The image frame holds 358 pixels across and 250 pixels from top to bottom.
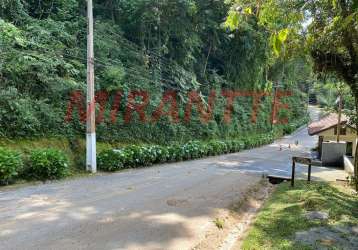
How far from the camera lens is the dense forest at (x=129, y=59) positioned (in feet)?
42.5

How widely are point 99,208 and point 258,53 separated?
26167mm

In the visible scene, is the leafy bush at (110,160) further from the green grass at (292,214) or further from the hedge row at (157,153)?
the green grass at (292,214)

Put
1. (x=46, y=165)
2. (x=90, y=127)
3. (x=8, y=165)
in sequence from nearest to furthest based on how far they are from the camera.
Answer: (x=8, y=165) < (x=46, y=165) < (x=90, y=127)

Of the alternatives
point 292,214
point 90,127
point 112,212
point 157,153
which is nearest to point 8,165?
point 90,127

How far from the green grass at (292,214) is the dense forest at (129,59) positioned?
9.31ft

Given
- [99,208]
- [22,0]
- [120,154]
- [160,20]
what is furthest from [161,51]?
[99,208]

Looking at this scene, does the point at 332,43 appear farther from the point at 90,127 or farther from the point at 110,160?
the point at 110,160

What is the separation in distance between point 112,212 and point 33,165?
15.7ft

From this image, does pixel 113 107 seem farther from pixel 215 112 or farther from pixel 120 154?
pixel 215 112

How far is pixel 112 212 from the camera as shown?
7.69 m

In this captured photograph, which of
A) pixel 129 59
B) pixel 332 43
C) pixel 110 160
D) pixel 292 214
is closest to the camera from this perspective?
pixel 292 214

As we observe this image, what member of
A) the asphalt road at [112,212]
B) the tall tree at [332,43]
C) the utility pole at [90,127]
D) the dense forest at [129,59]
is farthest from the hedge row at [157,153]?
the tall tree at [332,43]

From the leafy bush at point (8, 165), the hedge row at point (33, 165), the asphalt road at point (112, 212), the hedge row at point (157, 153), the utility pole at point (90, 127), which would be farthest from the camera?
the hedge row at point (157, 153)

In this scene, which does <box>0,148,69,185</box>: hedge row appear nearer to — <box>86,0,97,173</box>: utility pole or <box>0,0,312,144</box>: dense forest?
<box>86,0,97,173</box>: utility pole
